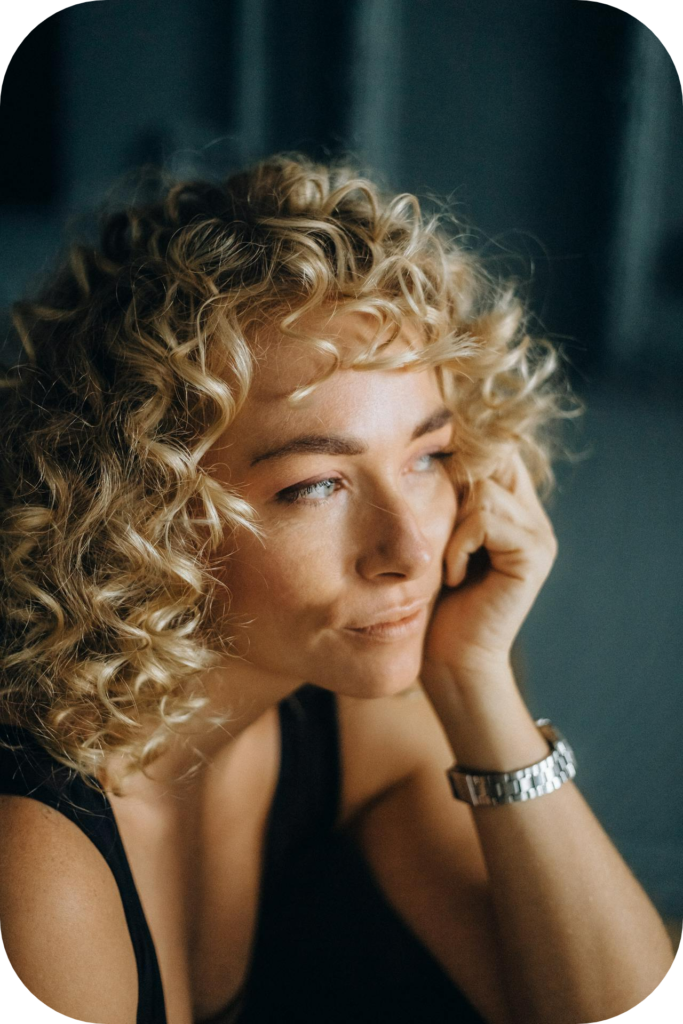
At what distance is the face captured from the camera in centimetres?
57

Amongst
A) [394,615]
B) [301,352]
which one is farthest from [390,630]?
[301,352]

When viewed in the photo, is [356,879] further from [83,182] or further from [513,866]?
[83,182]

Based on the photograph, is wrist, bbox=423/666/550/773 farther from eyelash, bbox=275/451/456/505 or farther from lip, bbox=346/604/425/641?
eyelash, bbox=275/451/456/505

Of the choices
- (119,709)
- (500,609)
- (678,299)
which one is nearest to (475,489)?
(500,609)

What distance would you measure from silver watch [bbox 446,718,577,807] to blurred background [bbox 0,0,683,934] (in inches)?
1.1

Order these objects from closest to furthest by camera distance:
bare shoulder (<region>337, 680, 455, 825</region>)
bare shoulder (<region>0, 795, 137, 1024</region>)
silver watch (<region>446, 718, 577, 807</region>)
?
bare shoulder (<region>0, 795, 137, 1024</region>), silver watch (<region>446, 718, 577, 807</region>), bare shoulder (<region>337, 680, 455, 825</region>)

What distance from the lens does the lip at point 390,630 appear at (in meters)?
0.62

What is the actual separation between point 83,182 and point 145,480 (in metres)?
0.29

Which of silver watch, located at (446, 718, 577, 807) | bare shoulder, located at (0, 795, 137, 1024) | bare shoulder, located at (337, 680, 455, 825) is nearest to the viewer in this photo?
bare shoulder, located at (0, 795, 137, 1024)

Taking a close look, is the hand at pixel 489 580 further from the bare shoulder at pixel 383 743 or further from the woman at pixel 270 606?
the bare shoulder at pixel 383 743

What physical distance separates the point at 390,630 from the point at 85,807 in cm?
29

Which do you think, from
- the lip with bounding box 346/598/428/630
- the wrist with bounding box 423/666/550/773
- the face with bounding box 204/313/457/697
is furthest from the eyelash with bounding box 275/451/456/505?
the wrist with bounding box 423/666/550/773

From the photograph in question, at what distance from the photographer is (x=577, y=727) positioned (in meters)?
0.71

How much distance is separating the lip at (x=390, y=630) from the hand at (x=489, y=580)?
0.07 metres
